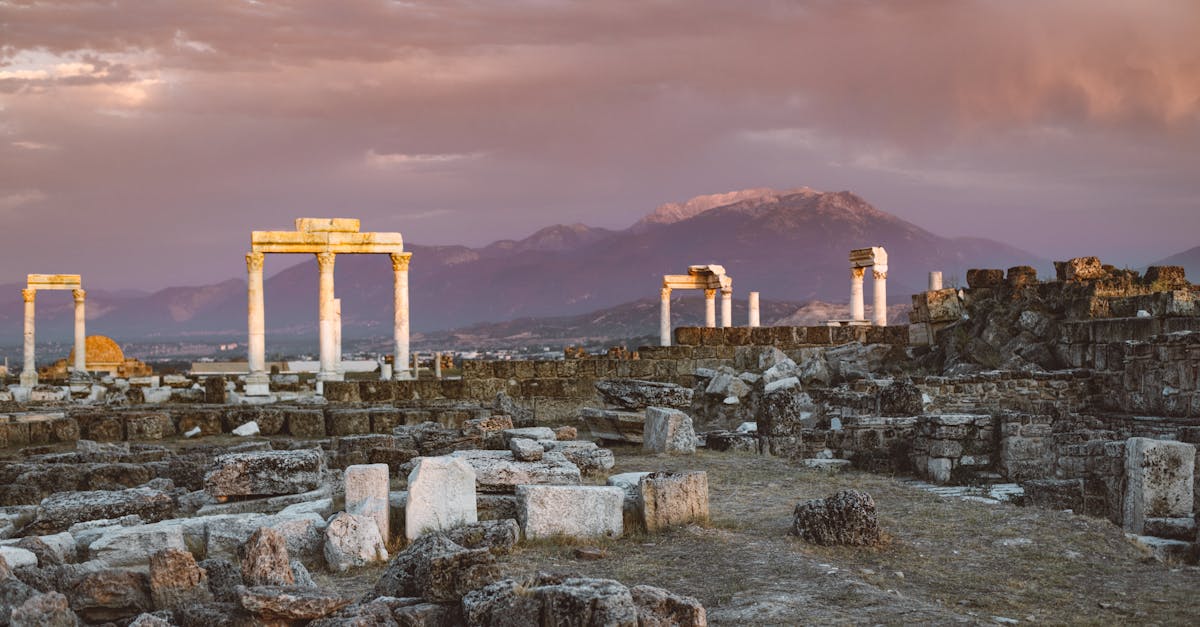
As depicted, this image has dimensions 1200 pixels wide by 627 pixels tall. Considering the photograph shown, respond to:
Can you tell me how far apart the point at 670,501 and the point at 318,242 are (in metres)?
27.3

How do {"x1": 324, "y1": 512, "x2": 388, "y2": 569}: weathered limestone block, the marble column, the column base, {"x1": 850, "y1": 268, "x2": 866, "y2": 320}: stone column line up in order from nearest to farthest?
1. {"x1": 324, "y1": 512, "x2": 388, "y2": 569}: weathered limestone block
2. the column base
3. the marble column
4. {"x1": 850, "y1": 268, "x2": 866, "y2": 320}: stone column

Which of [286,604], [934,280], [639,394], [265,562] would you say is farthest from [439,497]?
[934,280]

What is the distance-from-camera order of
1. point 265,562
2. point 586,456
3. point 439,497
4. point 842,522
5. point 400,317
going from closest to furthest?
point 265,562
point 842,522
point 439,497
point 586,456
point 400,317

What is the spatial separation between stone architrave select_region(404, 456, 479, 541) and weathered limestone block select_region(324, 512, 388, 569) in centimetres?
69

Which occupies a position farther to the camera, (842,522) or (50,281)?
(50,281)

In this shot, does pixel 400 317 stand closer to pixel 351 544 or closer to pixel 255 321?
pixel 255 321

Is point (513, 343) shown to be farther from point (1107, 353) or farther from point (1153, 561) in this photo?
point (1153, 561)

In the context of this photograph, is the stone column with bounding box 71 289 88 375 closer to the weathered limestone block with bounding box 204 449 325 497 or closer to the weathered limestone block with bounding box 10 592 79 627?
the weathered limestone block with bounding box 204 449 325 497

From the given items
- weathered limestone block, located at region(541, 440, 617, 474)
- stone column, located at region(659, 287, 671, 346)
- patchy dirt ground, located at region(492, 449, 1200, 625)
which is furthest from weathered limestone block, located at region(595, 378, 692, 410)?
stone column, located at region(659, 287, 671, 346)

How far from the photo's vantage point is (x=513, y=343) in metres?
187

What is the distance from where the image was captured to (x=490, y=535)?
968cm

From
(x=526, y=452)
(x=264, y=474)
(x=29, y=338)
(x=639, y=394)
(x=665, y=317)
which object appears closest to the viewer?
(x=264, y=474)

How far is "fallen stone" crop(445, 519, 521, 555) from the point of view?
9453 millimetres

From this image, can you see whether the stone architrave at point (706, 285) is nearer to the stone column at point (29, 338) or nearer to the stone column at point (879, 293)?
the stone column at point (879, 293)
